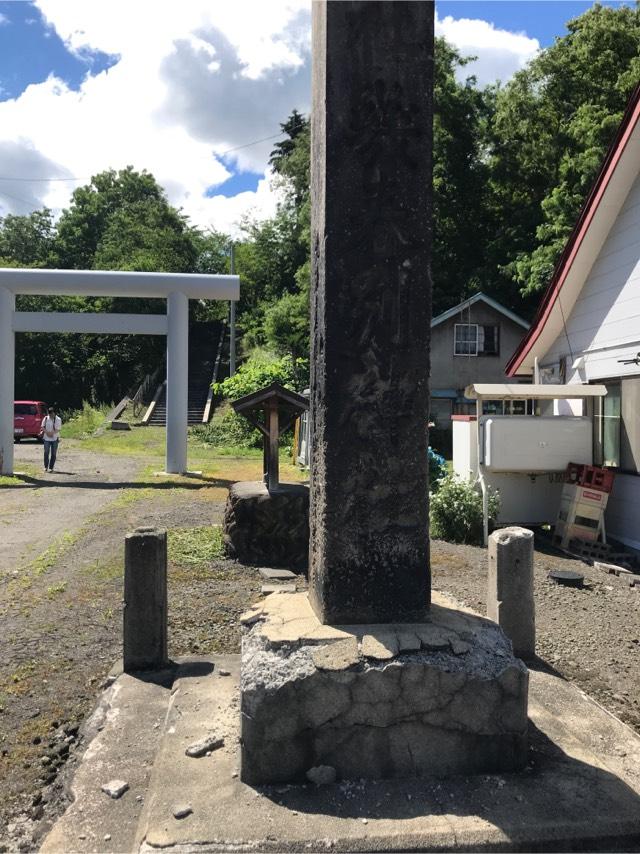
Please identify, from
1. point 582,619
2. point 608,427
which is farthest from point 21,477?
point 582,619

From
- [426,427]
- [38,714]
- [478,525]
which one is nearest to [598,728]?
[426,427]

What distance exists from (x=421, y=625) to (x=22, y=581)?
17.8 ft

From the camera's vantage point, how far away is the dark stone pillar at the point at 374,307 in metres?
→ 3.26

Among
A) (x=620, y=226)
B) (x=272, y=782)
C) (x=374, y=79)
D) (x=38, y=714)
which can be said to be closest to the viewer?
(x=272, y=782)

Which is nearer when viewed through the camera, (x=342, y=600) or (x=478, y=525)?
(x=342, y=600)

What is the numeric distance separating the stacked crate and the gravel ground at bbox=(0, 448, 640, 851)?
53 centimetres

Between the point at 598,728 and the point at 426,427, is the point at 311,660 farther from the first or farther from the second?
the point at 598,728

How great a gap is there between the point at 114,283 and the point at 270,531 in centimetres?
992

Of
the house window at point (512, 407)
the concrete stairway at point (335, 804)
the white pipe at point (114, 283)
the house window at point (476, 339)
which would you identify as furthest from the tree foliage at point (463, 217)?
the concrete stairway at point (335, 804)

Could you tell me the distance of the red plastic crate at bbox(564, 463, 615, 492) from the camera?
8852 mm

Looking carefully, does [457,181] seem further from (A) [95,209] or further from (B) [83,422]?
(A) [95,209]

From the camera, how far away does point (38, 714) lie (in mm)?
4105

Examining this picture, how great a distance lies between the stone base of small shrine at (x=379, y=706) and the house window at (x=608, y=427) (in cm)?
697

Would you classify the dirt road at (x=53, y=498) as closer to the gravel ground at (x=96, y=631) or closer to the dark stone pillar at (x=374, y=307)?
the gravel ground at (x=96, y=631)
